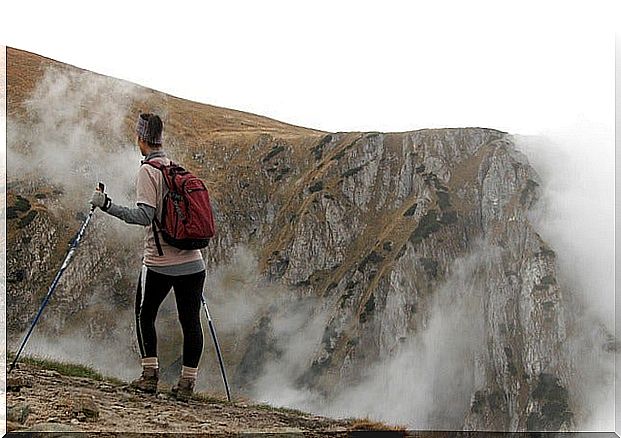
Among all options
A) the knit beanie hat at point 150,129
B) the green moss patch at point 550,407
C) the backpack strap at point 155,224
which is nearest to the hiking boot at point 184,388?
the backpack strap at point 155,224

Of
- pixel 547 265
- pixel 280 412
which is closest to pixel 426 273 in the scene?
pixel 547 265

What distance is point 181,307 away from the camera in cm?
492

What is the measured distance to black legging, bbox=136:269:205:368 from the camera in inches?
193

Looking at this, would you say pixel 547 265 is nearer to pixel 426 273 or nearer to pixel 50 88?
pixel 426 273

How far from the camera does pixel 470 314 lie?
109 feet

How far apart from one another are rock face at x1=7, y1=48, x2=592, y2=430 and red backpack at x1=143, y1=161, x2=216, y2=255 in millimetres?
23925

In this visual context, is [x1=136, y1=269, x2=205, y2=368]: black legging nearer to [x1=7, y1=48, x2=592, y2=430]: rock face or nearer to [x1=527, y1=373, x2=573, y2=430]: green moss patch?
[x1=7, y1=48, x2=592, y2=430]: rock face

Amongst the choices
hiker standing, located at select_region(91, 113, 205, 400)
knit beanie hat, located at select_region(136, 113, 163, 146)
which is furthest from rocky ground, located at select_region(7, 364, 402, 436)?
knit beanie hat, located at select_region(136, 113, 163, 146)

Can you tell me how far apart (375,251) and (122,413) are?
3105cm

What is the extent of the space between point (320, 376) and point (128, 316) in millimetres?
9451

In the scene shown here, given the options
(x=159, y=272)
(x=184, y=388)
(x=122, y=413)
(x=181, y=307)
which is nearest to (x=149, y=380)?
(x=184, y=388)

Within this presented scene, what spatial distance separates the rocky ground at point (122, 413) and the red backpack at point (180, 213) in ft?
4.09

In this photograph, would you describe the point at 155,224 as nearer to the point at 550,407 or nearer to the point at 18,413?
the point at 18,413

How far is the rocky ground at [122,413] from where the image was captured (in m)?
4.56
